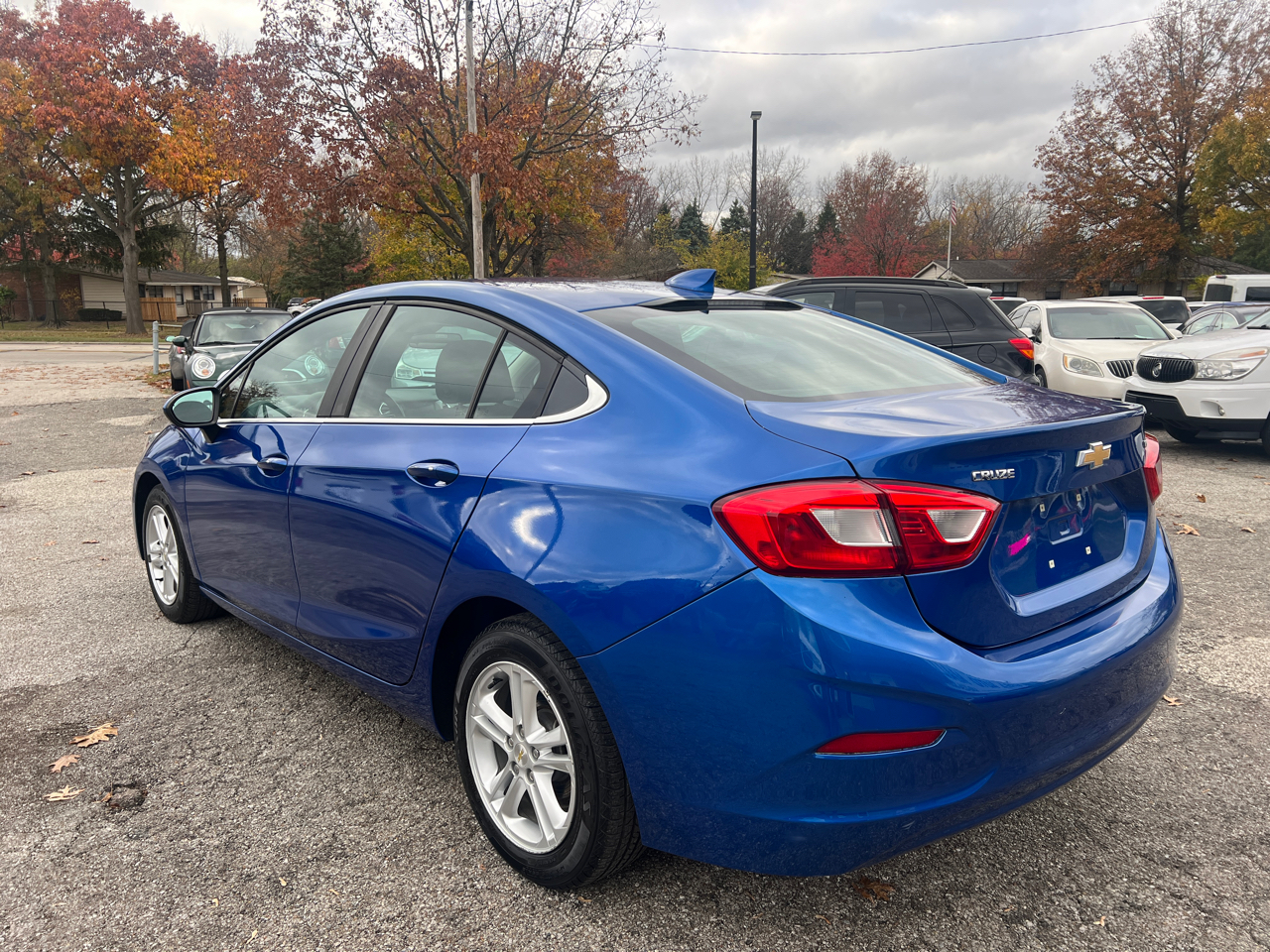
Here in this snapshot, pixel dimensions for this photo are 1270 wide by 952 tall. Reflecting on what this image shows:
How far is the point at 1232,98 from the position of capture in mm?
39812

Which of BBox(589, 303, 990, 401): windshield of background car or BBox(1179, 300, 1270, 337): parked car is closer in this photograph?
BBox(589, 303, 990, 401): windshield of background car

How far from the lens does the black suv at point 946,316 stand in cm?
972

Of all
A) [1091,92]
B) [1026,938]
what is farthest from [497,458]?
[1091,92]

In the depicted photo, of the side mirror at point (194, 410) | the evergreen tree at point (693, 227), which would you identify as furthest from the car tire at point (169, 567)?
the evergreen tree at point (693, 227)

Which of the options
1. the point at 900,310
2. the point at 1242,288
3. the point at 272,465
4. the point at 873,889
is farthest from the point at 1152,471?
the point at 1242,288

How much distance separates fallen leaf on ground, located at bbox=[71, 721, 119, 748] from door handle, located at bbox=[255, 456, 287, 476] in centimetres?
113

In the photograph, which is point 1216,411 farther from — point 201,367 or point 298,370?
point 201,367

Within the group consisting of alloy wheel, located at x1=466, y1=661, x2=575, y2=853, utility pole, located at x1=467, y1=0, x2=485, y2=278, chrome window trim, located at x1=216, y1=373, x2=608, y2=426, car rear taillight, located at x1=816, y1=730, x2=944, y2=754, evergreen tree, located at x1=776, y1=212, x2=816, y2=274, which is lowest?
alloy wheel, located at x1=466, y1=661, x2=575, y2=853

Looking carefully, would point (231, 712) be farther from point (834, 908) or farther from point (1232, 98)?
point (1232, 98)

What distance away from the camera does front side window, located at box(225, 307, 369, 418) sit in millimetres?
3299

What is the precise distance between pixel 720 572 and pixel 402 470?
3.83 ft

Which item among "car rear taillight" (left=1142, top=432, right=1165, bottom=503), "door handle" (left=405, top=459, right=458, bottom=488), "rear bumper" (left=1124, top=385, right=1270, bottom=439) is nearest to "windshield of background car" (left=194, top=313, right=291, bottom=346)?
"rear bumper" (left=1124, top=385, right=1270, bottom=439)

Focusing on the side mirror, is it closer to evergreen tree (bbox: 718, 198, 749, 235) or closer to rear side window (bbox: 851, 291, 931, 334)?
rear side window (bbox: 851, 291, 931, 334)

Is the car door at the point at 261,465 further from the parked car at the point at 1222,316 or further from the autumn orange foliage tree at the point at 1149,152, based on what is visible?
the autumn orange foliage tree at the point at 1149,152
